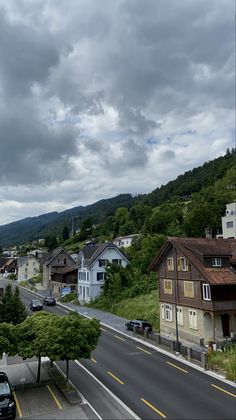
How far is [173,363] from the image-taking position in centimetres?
3028

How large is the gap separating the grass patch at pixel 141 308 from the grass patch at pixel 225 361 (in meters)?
14.3

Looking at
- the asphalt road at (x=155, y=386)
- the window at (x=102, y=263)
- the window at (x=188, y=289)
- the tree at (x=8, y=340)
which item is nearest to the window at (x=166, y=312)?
the window at (x=188, y=289)

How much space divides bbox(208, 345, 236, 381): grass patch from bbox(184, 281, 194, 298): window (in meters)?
7.23

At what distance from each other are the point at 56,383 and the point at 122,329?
20.2m

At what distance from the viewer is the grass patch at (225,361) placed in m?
26.4

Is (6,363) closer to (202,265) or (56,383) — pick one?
(56,383)

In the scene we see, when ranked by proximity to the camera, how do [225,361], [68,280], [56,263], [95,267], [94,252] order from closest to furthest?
[225,361], [95,267], [94,252], [68,280], [56,263]

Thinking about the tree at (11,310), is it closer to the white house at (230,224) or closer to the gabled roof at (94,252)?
the gabled roof at (94,252)

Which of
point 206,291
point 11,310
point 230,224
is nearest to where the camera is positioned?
point 206,291

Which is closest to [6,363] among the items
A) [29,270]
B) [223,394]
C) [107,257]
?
[223,394]

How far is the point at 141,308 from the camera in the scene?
5106 centimetres

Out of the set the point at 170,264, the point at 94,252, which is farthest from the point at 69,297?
the point at 170,264

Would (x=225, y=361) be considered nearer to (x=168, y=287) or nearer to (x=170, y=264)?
(x=168, y=287)

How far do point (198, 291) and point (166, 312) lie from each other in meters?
6.85
